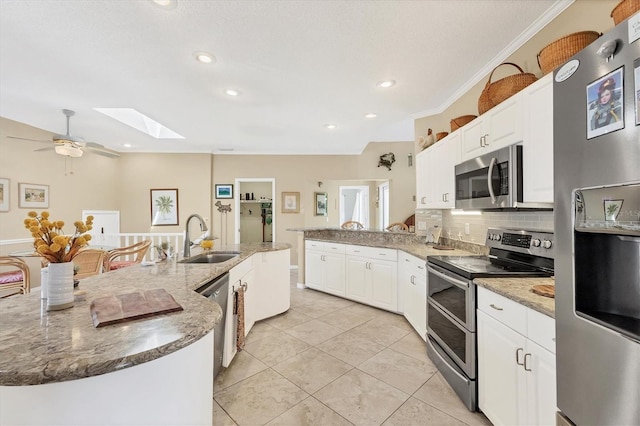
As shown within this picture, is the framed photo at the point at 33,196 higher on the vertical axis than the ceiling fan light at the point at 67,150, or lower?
lower

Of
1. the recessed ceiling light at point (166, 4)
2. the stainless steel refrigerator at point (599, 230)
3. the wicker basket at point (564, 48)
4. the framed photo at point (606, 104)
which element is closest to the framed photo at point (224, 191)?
the recessed ceiling light at point (166, 4)

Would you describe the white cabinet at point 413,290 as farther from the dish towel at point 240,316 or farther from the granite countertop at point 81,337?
the granite countertop at point 81,337

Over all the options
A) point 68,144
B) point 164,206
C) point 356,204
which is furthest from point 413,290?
point 356,204

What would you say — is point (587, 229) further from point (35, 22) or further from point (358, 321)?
point (35, 22)

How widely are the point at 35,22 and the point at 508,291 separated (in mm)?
3538

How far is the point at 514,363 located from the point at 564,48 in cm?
176

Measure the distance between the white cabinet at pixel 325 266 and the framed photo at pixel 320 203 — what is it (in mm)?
1920

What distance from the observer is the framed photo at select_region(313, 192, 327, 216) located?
635 cm

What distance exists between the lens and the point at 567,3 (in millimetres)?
1802

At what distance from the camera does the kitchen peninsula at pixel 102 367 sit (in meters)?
0.73

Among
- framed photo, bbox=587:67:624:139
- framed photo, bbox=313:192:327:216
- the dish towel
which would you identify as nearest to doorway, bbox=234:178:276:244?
framed photo, bbox=313:192:327:216

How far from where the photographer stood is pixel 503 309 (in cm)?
148

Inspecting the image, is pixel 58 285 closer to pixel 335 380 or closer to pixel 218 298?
pixel 218 298

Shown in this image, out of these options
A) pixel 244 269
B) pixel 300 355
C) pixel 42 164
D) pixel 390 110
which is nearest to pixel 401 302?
pixel 300 355
